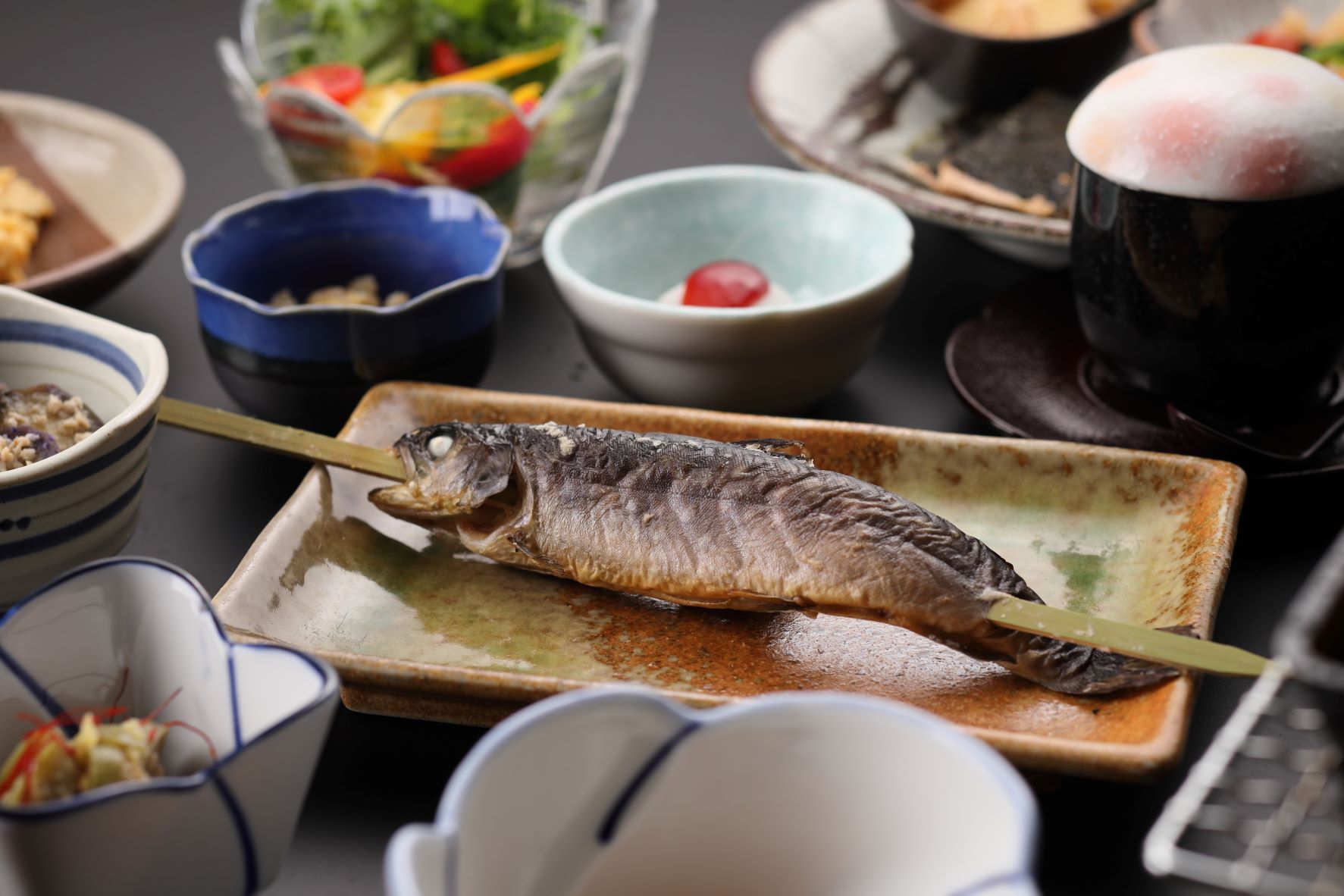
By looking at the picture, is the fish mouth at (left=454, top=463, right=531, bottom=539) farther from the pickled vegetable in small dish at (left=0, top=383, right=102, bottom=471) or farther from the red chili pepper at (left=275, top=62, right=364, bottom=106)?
the red chili pepper at (left=275, top=62, right=364, bottom=106)

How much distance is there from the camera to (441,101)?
1.76m

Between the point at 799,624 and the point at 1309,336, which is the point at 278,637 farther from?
the point at 1309,336

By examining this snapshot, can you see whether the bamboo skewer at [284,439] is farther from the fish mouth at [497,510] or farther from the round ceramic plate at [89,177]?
the round ceramic plate at [89,177]

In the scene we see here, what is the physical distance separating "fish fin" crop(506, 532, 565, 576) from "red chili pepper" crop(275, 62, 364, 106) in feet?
3.01

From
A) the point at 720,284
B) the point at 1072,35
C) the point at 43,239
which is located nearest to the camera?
the point at 720,284

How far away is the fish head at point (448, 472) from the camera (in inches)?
51.1

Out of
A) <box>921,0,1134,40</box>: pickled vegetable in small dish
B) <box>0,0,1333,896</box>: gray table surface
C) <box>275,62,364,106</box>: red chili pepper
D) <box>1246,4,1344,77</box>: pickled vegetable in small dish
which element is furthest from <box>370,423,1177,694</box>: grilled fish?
<box>1246,4,1344,77</box>: pickled vegetable in small dish

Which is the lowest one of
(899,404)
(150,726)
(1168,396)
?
(899,404)

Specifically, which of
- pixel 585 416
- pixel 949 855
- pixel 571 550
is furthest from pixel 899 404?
pixel 949 855

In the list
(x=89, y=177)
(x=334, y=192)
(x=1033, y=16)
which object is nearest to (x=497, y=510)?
(x=334, y=192)

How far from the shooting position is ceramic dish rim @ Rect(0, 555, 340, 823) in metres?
0.80

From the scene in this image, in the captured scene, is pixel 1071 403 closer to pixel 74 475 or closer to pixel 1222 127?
pixel 1222 127

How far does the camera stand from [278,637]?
1211 mm

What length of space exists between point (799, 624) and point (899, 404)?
0.52 metres
